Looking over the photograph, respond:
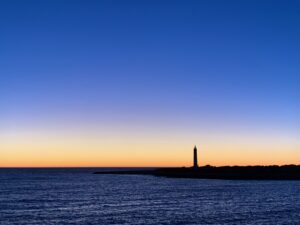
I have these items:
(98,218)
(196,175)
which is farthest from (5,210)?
(196,175)

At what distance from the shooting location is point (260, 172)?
443ft

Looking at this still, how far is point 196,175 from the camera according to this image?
137625 millimetres

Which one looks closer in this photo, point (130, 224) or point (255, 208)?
point (130, 224)

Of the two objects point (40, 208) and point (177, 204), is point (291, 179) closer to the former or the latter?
point (177, 204)

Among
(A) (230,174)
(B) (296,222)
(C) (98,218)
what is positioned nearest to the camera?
(B) (296,222)

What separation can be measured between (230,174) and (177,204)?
273ft

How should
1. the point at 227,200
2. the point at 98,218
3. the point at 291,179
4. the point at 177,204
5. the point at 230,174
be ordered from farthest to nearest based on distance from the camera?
the point at 230,174 → the point at 291,179 → the point at 227,200 → the point at 177,204 → the point at 98,218

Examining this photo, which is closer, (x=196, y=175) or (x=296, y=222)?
(x=296, y=222)

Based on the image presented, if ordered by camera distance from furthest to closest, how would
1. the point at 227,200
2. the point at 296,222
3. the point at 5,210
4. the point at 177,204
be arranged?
the point at 227,200
the point at 177,204
the point at 5,210
the point at 296,222

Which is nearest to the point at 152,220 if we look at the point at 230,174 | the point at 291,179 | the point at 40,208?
the point at 40,208

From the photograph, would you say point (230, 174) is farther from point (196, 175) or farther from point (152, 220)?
point (152, 220)

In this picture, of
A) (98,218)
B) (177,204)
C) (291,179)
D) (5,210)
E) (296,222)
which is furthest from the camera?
(291,179)

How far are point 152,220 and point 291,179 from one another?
82.1m

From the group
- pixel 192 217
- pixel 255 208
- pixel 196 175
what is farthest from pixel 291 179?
pixel 192 217
